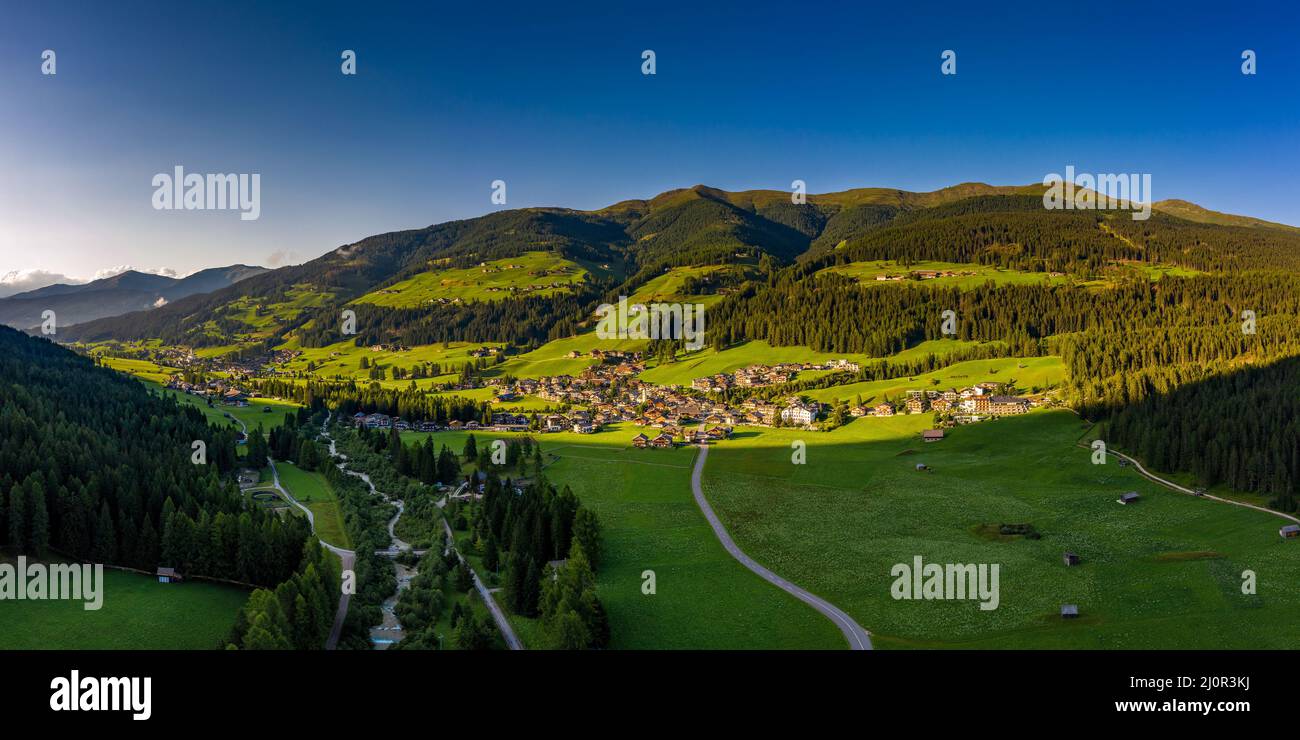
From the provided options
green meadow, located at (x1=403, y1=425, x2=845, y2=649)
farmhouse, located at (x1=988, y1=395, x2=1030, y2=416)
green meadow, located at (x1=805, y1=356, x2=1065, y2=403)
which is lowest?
green meadow, located at (x1=403, y1=425, x2=845, y2=649)

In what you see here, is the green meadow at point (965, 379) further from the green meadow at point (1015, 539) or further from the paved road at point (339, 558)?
the paved road at point (339, 558)

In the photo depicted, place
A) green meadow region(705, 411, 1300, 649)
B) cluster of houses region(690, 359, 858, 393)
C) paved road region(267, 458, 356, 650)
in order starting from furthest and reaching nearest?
cluster of houses region(690, 359, 858, 393) < paved road region(267, 458, 356, 650) < green meadow region(705, 411, 1300, 649)

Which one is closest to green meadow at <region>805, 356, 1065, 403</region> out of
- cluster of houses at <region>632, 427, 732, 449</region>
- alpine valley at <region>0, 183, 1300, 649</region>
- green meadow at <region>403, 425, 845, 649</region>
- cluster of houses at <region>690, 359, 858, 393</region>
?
alpine valley at <region>0, 183, 1300, 649</region>

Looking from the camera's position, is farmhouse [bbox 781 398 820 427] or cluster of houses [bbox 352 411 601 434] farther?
cluster of houses [bbox 352 411 601 434]

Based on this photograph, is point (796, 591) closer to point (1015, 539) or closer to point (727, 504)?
point (1015, 539)

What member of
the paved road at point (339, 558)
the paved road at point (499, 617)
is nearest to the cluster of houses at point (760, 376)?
the paved road at point (339, 558)

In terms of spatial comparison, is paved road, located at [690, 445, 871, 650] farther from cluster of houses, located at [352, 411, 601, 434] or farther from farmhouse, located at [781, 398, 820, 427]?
cluster of houses, located at [352, 411, 601, 434]
